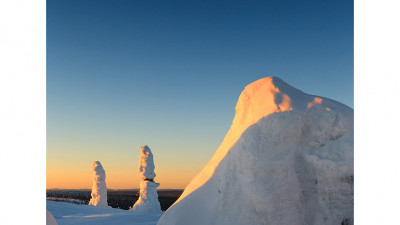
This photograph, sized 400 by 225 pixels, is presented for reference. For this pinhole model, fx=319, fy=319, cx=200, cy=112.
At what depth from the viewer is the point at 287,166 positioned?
19.9ft

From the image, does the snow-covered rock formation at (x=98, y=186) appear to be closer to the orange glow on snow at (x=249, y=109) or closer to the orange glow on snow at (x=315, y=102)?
the orange glow on snow at (x=249, y=109)

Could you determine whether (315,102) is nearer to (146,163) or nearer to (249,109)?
(249,109)

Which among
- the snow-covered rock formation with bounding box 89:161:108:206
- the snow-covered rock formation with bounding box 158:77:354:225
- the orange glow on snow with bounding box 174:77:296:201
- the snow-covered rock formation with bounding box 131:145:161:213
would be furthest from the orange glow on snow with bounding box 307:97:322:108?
the snow-covered rock formation with bounding box 89:161:108:206

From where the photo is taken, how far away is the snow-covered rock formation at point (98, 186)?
26.9 m

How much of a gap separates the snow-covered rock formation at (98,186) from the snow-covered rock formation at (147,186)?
15.9ft

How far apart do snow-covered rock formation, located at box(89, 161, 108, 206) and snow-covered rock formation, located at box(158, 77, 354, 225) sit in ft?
72.1

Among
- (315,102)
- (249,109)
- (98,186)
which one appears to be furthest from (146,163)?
(315,102)

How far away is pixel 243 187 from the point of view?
6320 millimetres
